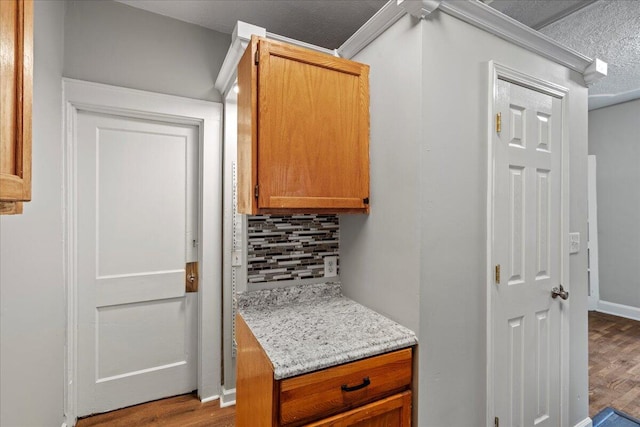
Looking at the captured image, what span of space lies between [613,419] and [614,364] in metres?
0.96

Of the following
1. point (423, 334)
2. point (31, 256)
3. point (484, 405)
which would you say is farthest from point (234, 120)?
point (484, 405)

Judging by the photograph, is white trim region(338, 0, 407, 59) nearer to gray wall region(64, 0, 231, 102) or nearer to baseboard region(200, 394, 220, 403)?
gray wall region(64, 0, 231, 102)

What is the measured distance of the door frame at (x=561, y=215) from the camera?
58.7 inches

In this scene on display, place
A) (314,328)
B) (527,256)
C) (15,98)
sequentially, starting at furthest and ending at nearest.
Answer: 1. (527,256)
2. (314,328)
3. (15,98)

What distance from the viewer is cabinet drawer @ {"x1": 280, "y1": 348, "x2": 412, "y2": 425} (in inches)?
44.0

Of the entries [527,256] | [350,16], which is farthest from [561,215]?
[350,16]

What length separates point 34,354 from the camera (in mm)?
1444

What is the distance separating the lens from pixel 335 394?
1184 millimetres

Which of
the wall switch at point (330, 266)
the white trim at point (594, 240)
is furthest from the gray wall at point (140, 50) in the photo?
A: the white trim at point (594, 240)

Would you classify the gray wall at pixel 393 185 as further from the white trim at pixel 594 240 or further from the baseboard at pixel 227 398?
the white trim at pixel 594 240

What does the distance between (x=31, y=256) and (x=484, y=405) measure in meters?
2.25

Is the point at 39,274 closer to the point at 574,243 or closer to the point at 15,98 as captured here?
the point at 15,98

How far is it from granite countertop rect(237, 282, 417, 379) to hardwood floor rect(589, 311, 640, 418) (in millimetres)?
2025

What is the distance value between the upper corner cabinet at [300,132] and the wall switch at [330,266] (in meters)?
0.45
